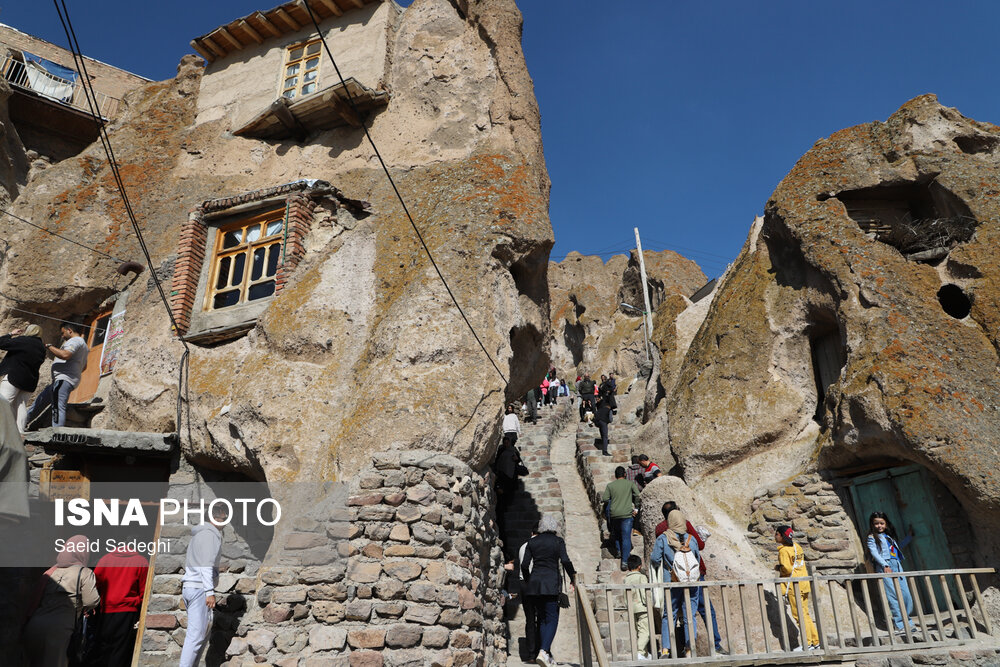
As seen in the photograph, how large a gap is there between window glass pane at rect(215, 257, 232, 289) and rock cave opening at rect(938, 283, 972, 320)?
10.8 meters

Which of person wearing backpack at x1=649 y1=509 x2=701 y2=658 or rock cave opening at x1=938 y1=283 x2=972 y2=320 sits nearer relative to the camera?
person wearing backpack at x1=649 y1=509 x2=701 y2=658

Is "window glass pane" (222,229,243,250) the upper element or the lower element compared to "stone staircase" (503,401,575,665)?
upper

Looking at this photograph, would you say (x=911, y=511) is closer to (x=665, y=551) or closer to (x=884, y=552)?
(x=884, y=552)

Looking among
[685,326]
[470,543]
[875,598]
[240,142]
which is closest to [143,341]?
[240,142]

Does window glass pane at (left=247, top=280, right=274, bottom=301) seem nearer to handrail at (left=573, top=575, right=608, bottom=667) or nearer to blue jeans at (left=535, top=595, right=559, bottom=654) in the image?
blue jeans at (left=535, top=595, right=559, bottom=654)

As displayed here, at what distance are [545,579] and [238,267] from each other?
6462 millimetres

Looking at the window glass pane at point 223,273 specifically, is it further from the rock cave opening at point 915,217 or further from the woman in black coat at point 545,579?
the rock cave opening at point 915,217

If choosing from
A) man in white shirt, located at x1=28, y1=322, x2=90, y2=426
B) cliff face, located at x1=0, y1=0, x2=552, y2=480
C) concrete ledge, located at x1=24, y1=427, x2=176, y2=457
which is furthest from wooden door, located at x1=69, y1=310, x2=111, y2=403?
concrete ledge, located at x1=24, y1=427, x2=176, y2=457

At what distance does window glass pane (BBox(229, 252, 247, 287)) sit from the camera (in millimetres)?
10148

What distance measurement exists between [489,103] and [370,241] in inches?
124

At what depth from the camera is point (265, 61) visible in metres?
13.2

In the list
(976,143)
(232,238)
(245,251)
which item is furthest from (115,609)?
(976,143)

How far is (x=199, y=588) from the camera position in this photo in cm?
622

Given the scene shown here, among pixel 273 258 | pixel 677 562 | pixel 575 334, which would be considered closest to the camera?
pixel 677 562
